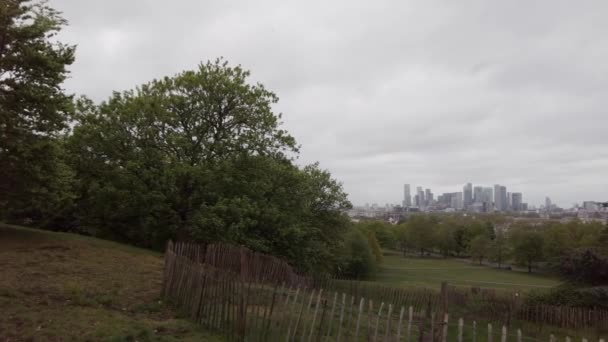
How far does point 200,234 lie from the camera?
2019cm

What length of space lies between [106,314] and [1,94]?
30.9 feet

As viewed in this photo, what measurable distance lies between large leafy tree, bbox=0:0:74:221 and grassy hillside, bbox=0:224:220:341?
2626 millimetres

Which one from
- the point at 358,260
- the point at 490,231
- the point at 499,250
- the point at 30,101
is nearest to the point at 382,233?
the point at 490,231

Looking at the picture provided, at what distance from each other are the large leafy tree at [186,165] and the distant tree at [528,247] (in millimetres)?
60423

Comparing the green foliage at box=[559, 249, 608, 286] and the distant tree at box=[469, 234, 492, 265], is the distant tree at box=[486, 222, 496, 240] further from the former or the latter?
the green foliage at box=[559, 249, 608, 286]

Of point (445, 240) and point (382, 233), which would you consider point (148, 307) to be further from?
point (382, 233)

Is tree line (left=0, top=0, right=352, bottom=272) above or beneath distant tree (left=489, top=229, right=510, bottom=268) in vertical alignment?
above

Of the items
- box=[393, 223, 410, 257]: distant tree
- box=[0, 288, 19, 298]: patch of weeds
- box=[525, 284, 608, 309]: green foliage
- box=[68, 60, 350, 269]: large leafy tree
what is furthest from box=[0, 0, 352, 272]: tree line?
box=[393, 223, 410, 257]: distant tree

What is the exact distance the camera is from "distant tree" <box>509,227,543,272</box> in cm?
6956

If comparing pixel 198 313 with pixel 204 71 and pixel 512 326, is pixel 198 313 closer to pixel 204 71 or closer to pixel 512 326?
pixel 512 326

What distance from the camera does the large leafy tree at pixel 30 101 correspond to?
523 inches

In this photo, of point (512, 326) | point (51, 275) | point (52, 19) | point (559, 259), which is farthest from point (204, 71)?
point (559, 259)

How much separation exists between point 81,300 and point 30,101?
8.36m

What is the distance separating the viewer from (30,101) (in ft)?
44.8
